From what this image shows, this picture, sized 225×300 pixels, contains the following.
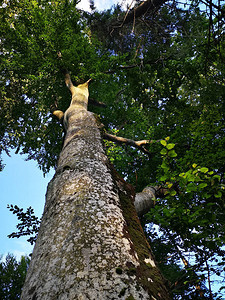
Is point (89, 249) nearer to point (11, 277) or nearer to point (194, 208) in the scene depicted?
point (194, 208)

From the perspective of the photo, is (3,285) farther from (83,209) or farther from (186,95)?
(186,95)

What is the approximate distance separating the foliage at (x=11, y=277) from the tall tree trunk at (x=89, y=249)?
14.9 metres

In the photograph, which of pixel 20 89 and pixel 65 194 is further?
pixel 20 89

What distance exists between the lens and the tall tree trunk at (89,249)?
941mm

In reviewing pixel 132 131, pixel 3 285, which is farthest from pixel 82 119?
pixel 3 285

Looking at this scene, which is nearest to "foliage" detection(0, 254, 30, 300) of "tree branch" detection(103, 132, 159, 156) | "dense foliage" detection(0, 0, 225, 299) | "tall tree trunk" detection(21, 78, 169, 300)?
"dense foliage" detection(0, 0, 225, 299)

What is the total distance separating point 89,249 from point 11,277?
54.8 ft

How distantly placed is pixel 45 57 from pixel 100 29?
4.12 m

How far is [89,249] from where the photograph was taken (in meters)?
1.10

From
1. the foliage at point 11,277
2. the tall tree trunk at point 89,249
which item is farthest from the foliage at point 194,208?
the foliage at point 11,277

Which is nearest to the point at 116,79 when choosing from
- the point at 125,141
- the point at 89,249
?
the point at 125,141

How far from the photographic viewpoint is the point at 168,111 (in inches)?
374

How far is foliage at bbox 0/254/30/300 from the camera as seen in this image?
40.2 ft

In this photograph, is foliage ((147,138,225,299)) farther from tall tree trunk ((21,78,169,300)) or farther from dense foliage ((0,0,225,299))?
dense foliage ((0,0,225,299))
